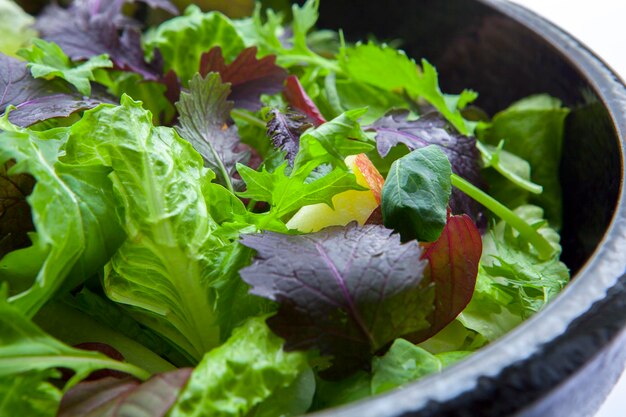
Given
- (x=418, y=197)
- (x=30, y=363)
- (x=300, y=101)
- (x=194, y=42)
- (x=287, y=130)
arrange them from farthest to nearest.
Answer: (x=194, y=42), (x=300, y=101), (x=287, y=130), (x=418, y=197), (x=30, y=363)

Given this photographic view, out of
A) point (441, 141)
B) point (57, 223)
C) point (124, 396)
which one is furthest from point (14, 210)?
point (441, 141)

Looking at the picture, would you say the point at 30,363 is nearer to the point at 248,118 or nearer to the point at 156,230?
the point at 156,230

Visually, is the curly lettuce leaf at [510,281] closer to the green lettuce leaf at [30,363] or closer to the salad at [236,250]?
the salad at [236,250]

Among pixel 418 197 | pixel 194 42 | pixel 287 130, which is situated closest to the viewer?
pixel 418 197

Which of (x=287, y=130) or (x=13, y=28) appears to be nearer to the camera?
(x=287, y=130)

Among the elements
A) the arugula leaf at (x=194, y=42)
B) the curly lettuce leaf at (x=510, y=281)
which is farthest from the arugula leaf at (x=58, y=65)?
the curly lettuce leaf at (x=510, y=281)
